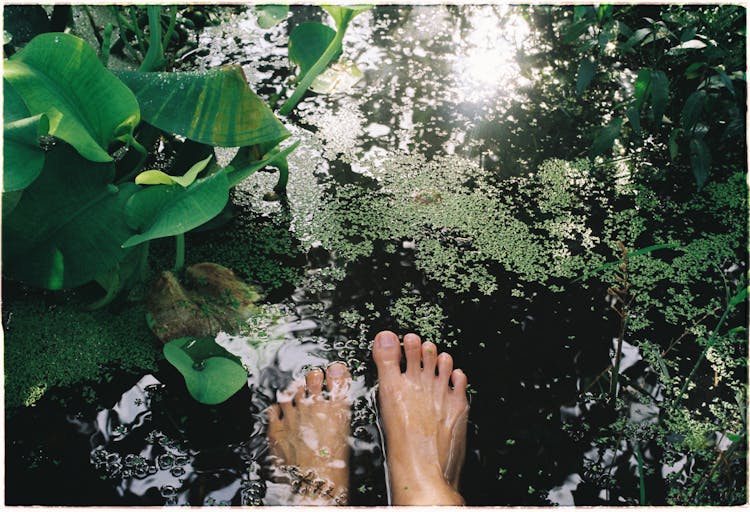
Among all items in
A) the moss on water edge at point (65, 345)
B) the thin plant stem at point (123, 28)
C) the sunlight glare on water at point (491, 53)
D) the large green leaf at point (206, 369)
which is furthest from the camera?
the sunlight glare on water at point (491, 53)

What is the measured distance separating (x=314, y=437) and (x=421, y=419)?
241mm

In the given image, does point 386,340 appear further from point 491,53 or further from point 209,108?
point 491,53

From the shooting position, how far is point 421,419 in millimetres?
1477

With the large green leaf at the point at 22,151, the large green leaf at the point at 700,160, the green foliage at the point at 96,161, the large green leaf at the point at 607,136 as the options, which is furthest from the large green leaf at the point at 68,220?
the large green leaf at the point at 700,160

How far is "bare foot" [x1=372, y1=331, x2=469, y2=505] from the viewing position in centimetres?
133

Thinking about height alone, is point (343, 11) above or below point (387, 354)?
above

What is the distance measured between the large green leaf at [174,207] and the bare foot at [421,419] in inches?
19.9

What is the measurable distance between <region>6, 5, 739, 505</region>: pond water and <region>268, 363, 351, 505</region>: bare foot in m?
0.03

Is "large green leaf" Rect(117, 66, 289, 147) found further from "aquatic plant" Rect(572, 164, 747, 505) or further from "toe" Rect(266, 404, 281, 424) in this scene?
"aquatic plant" Rect(572, 164, 747, 505)

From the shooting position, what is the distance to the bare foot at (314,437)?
1.30 m

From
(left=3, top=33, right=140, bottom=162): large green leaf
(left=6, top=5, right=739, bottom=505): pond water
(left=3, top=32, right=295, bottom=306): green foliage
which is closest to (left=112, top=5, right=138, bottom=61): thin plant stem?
(left=6, top=5, right=739, bottom=505): pond water

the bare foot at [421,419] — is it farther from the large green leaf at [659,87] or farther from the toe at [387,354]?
the large green leaf at [659,87]

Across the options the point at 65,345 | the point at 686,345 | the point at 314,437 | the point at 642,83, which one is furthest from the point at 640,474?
the point at 65,345

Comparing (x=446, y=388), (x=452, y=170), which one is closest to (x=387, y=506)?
(x=446, y=388)
